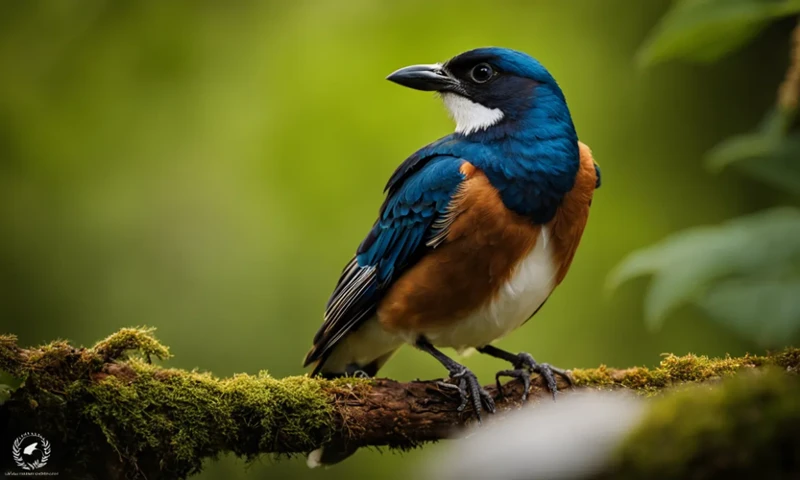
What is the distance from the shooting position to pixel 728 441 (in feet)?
6.55

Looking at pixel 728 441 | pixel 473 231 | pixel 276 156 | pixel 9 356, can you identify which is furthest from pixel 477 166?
pixel 276 156

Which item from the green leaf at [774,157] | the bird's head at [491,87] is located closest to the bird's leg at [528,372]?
the bird's head at [491,87]

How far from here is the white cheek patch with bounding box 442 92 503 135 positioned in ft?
16.7

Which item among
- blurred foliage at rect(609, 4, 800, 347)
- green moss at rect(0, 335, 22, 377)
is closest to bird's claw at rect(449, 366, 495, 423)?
blurred foliage at rect(609, 4, 800, 347)

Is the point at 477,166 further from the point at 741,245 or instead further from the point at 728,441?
the point at 728,441

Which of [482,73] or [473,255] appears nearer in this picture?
[473,255]

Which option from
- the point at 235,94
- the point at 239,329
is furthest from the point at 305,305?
the point at 235,94

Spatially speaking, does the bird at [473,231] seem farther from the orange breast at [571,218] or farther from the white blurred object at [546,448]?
the white blurred object at [546,448]

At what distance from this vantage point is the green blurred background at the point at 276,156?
8.33 metres

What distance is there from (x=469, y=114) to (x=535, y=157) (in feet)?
2.10

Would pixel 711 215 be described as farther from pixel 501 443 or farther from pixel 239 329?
pixel 501 443

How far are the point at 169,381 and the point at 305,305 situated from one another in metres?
4.65

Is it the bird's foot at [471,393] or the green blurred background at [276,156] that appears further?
the green blurred background at [276,156]

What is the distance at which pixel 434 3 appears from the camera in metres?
9.17
